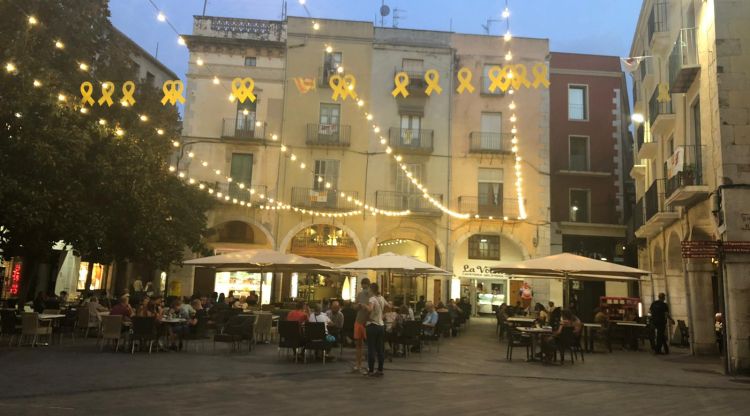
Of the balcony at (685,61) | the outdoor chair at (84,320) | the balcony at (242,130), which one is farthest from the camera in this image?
the balcony at (242,130)

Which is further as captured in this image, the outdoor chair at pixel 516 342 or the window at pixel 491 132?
the window at pixel 491 132

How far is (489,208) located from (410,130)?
4.89 meters

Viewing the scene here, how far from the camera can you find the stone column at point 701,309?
13.9 m

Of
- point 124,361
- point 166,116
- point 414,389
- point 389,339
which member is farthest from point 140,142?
point 414,389

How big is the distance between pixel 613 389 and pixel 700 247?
4.03 meters

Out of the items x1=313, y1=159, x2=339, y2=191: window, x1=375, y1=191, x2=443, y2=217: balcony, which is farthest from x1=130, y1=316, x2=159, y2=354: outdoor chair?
x1=375, y1=191, x2=443, y2=217: balcony

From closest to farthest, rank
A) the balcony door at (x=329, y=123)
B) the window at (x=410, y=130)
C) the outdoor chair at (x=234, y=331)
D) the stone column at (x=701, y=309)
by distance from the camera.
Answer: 1. the outdoor chair at (x=234, y=331)
2. the stone column at (x=701, y=309)
3. the balcony door at (x=329, y=123)
4. the window at (x=410, y=130)

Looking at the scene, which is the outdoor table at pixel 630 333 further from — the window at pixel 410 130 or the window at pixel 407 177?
the window at pixel 410 130

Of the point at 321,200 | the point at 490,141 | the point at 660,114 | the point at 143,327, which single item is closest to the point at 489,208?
the point at 490,141

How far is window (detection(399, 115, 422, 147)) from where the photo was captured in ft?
85.5

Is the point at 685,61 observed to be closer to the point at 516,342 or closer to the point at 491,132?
the point at 516,342

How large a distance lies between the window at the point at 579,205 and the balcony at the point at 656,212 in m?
8.27

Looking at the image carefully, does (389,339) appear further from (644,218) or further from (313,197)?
(313,197)

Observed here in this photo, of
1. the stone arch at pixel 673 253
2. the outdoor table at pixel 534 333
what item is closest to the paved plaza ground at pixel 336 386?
the outdoor table at pixel 534 333
